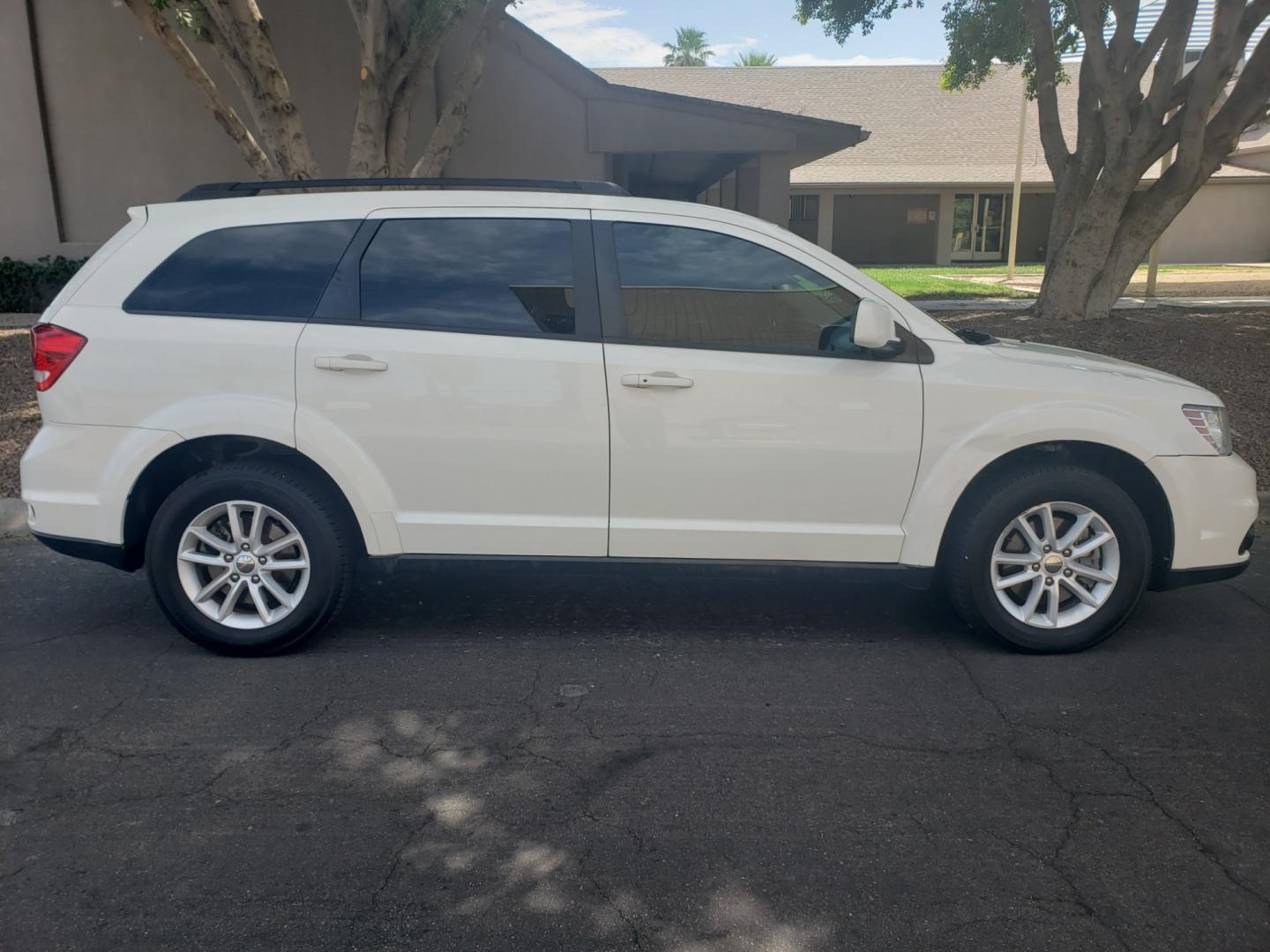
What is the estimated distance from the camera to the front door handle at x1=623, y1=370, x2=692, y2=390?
4.43 m

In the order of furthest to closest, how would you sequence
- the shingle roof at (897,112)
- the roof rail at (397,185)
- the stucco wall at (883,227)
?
the stucco wall at (883,227)
the shingle roof at (897,112)
the roof rail at (397,185)

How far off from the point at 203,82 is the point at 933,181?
23.3 meters

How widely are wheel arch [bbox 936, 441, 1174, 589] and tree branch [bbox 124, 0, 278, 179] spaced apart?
27.2 feet

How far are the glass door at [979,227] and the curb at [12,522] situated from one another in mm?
29804

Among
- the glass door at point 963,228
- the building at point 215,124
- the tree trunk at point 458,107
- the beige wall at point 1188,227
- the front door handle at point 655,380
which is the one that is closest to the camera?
the front door handle at point 655,380

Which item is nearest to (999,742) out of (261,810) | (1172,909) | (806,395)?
(1172,909)

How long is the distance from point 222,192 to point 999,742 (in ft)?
13.6

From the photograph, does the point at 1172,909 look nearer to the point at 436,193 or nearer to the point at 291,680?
the point at 291,680

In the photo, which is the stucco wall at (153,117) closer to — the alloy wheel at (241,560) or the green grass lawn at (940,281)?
the green grass lawn at (940,281)

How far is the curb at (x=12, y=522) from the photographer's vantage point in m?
6.62

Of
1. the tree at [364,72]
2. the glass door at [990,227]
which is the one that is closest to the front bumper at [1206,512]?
the tree at [364,72]

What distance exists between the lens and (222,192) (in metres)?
4.87

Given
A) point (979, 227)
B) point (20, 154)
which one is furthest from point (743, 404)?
point (979, 227)

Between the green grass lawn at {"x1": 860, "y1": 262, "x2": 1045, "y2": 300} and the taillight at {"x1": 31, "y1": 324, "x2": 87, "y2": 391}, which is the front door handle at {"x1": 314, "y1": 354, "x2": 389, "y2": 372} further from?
the green grass lawn at {"x1": 860, "y1": 262, "x2": 1045, "y2": 300}
